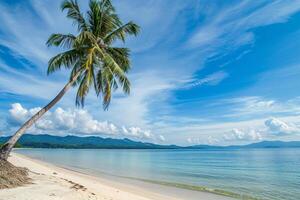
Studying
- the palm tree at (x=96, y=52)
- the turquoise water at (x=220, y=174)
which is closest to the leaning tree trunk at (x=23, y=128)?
the palm tree at (x=96, y=52)

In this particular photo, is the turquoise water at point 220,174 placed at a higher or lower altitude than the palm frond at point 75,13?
lower

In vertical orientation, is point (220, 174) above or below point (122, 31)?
below

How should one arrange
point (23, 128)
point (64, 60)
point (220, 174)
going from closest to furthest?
1. point (23, 128)
2. point (64, 60)
3. point (220, 174)

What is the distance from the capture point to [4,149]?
9.34 metres

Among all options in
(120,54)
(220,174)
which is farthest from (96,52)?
(220,174)

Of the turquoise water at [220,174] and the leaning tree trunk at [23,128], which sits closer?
the leaning tree trunk at [23,128]

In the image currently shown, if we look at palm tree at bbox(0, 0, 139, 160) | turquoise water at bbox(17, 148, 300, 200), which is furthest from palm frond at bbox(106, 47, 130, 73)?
turquoise water at bbox(17, 148, 300, 200)

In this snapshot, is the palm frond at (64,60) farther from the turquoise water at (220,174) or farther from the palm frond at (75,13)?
the turquoise water at (220,174)

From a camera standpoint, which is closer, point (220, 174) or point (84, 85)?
point (84, 85)

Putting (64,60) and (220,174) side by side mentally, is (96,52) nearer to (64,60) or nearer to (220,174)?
(64,60)

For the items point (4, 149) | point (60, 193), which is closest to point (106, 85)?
point (4, 149)

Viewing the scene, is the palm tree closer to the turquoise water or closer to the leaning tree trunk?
the leaning tree trunk

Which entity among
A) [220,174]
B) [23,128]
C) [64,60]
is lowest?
[220,174]

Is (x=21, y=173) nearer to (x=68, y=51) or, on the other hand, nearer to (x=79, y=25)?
(x=68, y=51)
